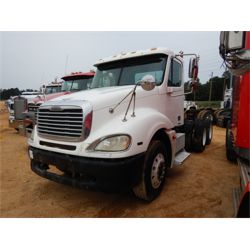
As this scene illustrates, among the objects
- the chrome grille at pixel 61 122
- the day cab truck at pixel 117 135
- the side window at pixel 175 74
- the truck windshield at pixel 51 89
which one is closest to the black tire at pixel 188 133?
the side window at pixel 175 74

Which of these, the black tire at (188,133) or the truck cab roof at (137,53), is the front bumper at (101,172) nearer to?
the truck cab roof at (137,53)

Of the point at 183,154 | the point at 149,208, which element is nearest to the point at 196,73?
the point at 183,154

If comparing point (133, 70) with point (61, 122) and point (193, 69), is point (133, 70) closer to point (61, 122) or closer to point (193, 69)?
point (193, 69)

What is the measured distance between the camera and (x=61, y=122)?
10.1 feet

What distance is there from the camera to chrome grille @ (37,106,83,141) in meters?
2.91

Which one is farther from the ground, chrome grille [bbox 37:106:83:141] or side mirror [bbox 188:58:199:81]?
side mirror [bbox 188:58:199:81]

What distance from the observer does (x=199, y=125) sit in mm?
6246

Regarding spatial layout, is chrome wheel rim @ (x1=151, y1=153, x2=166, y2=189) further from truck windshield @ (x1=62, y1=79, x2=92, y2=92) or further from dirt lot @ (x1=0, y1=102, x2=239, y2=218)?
truck windshield @ (x1=62, y1=79, x2=92, y2=92)

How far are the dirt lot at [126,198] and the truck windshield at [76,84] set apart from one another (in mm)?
3895

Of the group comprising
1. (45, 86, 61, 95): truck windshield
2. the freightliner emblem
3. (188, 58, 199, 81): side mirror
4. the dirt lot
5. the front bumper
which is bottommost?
the dirt lot

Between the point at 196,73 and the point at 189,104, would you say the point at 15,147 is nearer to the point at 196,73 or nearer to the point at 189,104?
the point at 196,73

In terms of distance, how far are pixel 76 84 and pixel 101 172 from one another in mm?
6071

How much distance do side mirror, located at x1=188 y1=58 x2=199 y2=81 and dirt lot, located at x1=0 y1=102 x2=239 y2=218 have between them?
2.10m

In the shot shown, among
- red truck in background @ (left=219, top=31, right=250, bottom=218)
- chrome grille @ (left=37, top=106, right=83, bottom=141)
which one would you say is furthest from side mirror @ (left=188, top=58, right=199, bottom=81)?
chrome grille @ (left=37, top=106, right=83, bottom=141)
